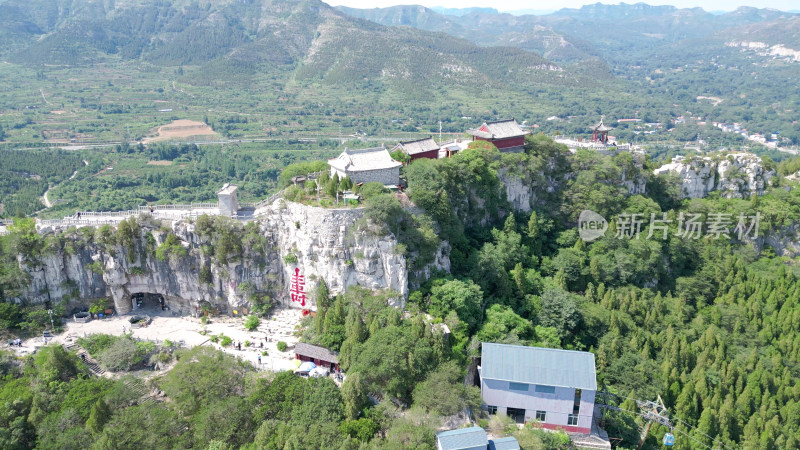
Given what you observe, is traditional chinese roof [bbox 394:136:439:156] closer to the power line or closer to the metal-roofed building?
the metal-roofed building

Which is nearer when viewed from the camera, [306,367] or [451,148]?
[306,367]

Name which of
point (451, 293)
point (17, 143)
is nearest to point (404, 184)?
point (451, 293)

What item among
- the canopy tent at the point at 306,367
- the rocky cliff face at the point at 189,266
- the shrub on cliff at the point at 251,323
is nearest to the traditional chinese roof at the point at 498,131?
the rocky cliff face at the point at 189,266

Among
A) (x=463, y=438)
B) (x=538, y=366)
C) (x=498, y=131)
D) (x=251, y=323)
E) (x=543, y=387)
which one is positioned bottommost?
(x=463, y=438)

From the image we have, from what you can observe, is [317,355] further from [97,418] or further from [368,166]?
[368,166]

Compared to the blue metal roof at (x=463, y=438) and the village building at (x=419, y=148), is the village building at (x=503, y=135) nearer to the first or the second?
the village building at (x=419, y=148)

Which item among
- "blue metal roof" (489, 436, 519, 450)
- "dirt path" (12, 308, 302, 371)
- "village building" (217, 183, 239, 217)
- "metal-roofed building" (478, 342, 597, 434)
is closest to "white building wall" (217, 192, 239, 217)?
"village building" (217, 183, 239, 217)

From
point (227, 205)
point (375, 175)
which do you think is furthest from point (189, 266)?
point (375, 175)

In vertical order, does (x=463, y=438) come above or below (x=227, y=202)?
below
